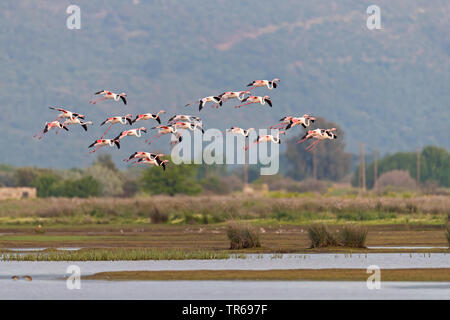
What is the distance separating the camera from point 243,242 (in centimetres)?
4788

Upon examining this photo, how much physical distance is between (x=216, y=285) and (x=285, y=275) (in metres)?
3.17

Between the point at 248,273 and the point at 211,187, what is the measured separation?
393 feet

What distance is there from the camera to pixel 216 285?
114ft

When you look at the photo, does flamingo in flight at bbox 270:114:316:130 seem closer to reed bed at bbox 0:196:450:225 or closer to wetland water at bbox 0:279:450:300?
wetland water at bbox 0:279:450:300

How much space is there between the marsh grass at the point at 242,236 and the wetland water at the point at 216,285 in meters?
4.24

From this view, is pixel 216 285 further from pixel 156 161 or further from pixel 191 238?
pixel 191 238

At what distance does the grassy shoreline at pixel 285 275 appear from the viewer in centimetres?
3619

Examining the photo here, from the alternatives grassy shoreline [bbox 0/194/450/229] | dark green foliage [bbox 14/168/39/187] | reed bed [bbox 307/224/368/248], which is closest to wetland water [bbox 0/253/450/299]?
reed bed [bbox 307/224/368/248]

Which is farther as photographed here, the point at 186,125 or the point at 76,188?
the point at 76,188

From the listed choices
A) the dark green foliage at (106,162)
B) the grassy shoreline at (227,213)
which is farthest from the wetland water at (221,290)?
the dark green foliage at (106,162)

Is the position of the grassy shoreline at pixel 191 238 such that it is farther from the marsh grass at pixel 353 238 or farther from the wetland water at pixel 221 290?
the wetland water at pixel 221 290

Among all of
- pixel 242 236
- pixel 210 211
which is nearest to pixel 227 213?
pixel 210 211
